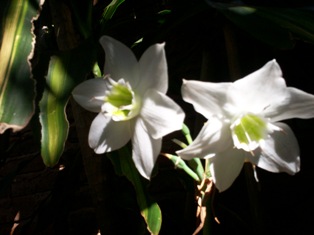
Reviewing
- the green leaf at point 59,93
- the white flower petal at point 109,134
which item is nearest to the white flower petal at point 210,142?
the white flower petal at point 109,134

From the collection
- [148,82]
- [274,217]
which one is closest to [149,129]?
[148,82]

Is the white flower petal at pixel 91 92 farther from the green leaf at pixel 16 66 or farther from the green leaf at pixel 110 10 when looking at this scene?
the green leaf at pixel 110 10

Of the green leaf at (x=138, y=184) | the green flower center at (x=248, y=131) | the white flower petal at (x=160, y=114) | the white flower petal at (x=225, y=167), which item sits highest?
the white flower petal at (x=160, y=114)

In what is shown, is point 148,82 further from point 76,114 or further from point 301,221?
point 301,221

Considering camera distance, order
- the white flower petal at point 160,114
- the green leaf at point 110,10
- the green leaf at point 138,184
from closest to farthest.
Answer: the white flower petal at point 160,114
the green leaf at point 138,184
the green leaf at point 110,10

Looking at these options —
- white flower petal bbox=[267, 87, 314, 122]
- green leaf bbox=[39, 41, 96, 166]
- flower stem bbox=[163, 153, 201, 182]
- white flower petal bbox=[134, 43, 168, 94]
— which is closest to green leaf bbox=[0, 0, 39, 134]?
green leaf bbox=[39, 41, 96, 166]

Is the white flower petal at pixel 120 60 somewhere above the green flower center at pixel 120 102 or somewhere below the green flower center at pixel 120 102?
above

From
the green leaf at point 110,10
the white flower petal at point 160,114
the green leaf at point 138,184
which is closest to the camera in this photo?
the white flower petal at point 160,114

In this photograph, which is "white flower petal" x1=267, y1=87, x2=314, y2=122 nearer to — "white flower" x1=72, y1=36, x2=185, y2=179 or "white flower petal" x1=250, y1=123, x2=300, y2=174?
"white flower petal" x1=250, y1=123, x2=300, y2=174
